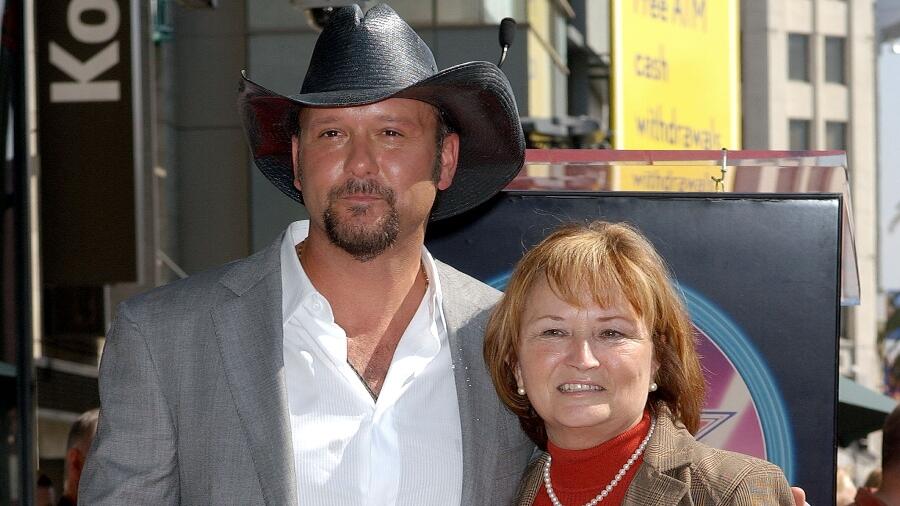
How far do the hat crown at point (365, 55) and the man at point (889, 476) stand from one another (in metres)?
2.89

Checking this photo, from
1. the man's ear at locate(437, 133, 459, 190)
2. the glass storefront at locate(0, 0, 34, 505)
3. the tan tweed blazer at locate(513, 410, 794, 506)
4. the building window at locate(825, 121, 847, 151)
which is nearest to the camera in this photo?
the tan tweed blazer at locate(513, 410, 794, 506)

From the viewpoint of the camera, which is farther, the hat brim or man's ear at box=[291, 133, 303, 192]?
man's ear at box=[291, 133, 303, 192]

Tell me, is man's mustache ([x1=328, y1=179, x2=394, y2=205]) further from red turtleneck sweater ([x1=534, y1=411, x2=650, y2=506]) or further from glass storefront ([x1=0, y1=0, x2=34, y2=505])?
glass storefront ([x1=0, y1=0, x2=34, y2=505])

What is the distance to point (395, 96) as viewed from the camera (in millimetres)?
3020

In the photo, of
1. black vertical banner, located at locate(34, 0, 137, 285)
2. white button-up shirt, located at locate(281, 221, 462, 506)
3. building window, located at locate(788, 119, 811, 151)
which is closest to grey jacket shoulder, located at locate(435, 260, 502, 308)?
white button-up shirt, located at locate(281, 221, 462, 506)

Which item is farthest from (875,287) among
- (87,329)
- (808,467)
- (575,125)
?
(808,467)

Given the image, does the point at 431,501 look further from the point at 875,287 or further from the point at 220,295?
the point at 875,287

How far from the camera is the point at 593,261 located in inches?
109

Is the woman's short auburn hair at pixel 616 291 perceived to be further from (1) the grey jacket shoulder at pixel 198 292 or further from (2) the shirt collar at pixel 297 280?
(1) the grey jacket shoulder at pixel 198 292

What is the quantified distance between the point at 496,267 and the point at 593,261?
630 mm

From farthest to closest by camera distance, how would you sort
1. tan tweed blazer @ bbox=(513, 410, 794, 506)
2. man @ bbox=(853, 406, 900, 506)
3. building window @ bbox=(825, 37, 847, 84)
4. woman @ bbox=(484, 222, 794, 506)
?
1. building window @ bbox=(825, 37, 847, 84)
2. man @ bbox=(853, 406, 900, 506)
3. woman @ bbox=(484, 222, 794, 506)
4. tan tweed blazer @ bbox=(513, 410, 794, 506)

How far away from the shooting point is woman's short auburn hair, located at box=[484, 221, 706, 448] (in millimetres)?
2738

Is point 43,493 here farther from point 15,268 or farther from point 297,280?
point 297,280

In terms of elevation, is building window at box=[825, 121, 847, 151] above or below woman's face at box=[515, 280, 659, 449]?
above
